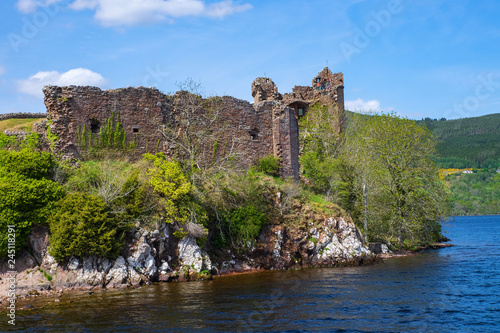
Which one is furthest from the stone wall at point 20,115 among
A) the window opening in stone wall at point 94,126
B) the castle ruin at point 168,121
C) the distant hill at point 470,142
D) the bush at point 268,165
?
the distant hill at point 470,142

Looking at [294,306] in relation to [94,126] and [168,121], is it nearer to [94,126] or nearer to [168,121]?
[168,121]

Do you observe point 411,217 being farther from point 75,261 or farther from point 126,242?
point 75,261

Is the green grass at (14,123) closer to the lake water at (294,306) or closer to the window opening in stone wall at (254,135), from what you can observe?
the window opening in stone wall at (254,135)

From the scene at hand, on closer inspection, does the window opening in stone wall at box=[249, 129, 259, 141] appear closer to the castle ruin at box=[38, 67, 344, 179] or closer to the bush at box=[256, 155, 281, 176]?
the castle ruin at box=[38, 67, 344, 179]

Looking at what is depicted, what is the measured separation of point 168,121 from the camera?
104 ft

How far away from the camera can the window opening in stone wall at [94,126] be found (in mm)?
29422

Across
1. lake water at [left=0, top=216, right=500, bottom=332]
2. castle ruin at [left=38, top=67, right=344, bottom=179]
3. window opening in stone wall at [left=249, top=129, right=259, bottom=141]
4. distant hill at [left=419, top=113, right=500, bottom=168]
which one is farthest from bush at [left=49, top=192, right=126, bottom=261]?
distant hill at [left=419, top=113, right=500, bottom=168]

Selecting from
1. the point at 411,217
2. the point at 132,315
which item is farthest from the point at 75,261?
the point at 411,217

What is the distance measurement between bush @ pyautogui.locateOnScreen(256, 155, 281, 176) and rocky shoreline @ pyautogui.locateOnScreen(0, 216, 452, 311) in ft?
20.7

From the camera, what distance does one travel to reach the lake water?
15.5 m

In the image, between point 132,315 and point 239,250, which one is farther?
point 239,250

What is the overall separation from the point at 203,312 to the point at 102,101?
17.5m

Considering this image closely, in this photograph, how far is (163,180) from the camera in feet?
86.0

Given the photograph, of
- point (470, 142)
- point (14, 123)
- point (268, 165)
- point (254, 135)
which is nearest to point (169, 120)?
point (254, 135)
